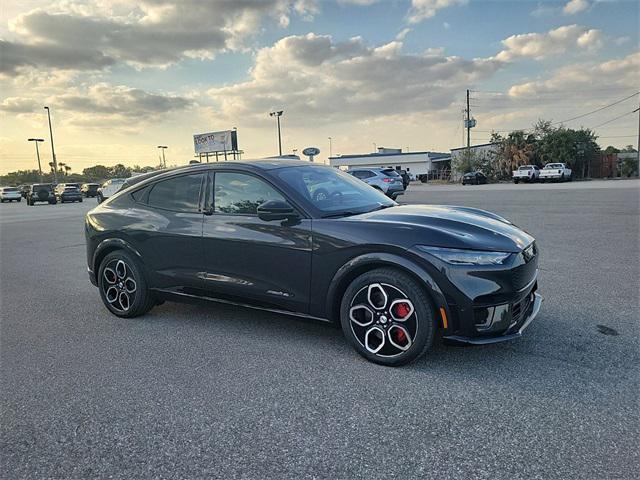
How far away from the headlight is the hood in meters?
0.03

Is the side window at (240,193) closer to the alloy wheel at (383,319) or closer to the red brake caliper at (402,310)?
the alloy wheel at (383,319)

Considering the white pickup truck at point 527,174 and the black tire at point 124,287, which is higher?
the white pickup truck at point 527,174

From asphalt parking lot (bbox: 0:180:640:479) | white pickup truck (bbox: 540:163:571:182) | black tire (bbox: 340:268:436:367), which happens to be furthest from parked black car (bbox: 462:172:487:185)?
black tire (bbox: 340:268:436:367)

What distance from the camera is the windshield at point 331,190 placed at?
403 centimetres

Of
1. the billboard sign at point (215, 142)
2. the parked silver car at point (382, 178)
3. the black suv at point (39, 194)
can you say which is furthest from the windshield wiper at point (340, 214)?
the billboard sign at point (215, 142)

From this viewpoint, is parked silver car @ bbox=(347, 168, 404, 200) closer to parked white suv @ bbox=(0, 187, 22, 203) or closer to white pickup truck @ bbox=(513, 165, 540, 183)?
white pickup truck @ bbox=(513, 165, 540, 183)

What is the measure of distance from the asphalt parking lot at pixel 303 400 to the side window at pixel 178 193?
3.89ft

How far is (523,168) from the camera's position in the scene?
135 ft

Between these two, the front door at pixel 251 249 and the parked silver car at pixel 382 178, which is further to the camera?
the parked silver car at pixel 382 178

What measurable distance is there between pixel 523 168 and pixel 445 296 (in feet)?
138

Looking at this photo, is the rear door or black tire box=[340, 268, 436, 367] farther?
the rear door

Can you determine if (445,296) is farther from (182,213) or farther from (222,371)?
(182,213)

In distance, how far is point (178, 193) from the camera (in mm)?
4699

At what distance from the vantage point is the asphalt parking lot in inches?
95.3
